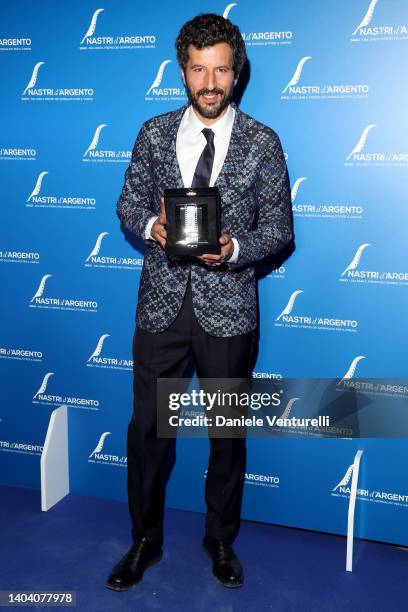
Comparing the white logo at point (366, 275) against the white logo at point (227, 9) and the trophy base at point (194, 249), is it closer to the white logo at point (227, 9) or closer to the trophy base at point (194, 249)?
the trophy base at point (194, 249)

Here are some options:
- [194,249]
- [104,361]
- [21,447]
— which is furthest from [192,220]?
[21,447]

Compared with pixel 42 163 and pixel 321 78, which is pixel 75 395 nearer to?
pixel 42 163

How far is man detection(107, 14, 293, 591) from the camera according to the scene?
221 cm

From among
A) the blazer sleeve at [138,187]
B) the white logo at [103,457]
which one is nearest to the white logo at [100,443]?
the white logo at [103,457]

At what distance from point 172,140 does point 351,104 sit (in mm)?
694

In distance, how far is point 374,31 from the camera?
2396 millimetres

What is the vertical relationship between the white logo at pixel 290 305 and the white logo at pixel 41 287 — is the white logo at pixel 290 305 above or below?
below

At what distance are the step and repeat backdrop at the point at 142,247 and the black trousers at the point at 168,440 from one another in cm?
37

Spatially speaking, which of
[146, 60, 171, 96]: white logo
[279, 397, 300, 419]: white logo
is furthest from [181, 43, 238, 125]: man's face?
[279, 397, 300, 419]: white logo

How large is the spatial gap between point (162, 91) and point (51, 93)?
49cm

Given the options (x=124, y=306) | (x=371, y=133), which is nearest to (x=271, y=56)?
(x=371, y=133)

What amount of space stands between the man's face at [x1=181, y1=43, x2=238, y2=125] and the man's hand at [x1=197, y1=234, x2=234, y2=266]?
0.44 m

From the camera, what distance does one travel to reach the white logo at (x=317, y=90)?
2451 millimetres

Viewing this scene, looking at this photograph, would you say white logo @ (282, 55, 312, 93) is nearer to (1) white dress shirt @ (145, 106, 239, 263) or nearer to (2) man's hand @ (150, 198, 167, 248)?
(1) white dress shirt @ (145, 106, 239, 263)
